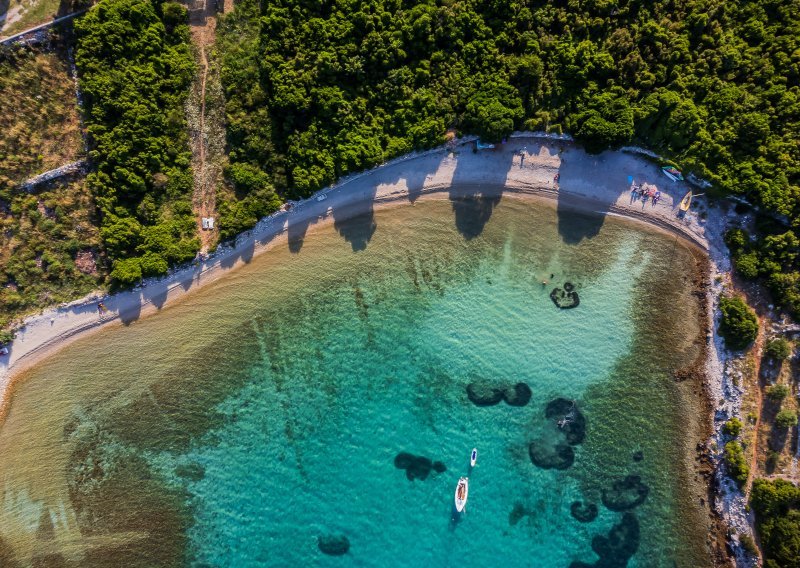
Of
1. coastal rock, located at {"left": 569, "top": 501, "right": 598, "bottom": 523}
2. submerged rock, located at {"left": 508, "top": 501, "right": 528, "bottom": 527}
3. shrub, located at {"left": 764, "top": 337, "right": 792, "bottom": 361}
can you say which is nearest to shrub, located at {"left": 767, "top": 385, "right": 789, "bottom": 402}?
shrub, located at {"left": 764, "top": 337, "right": 792, "bottom": 361}

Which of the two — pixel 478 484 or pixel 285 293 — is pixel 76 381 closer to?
pixel 285 293

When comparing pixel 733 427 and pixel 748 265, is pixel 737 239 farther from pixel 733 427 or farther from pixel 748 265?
pixel 733 427

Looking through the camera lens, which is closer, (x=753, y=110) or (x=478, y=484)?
(x=753, y=110)

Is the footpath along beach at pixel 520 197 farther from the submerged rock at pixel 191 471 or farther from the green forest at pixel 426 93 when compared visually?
the submerged rock at pixel 191 471

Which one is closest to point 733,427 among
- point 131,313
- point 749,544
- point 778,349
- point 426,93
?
point 778,349

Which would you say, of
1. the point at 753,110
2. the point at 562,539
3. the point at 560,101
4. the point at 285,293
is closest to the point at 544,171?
the point at 560,101

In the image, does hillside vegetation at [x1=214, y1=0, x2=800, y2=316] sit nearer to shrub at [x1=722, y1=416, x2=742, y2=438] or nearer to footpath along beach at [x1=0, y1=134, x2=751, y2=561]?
footpath along beach at [x1=0, y1=134, x2=751, y2=561]
